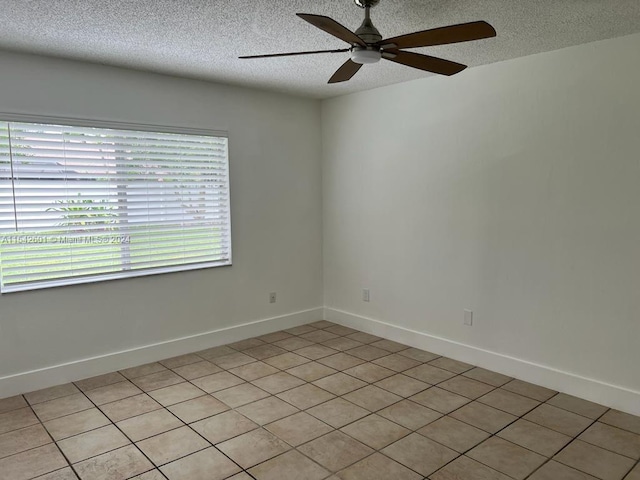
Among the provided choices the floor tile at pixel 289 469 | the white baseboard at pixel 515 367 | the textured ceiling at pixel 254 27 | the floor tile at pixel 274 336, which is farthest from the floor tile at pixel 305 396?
the textured ceiling at pixel 254 27

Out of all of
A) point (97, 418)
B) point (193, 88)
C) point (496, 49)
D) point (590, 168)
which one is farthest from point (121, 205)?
point (590, 168)

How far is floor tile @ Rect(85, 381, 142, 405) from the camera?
3.18 metres

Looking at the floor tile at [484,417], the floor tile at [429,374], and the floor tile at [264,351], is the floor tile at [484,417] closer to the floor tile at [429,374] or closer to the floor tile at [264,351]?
the floor tile at [429,374]

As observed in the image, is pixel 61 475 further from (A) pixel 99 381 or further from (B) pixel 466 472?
(B) pixel 466 472

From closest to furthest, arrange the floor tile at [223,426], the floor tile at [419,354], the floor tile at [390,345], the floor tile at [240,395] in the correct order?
the floor tile at [223,426] → the floor tile at [240,395] → the floor tile at [419,354] → the floor tile at [390,345]

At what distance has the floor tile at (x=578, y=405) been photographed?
2.93m

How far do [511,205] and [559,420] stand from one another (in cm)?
148

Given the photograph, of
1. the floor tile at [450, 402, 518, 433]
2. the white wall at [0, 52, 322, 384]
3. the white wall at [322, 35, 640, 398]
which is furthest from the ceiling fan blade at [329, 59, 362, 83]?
the floor tile at [450, 402, 518, 433]

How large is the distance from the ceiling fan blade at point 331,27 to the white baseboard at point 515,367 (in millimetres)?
2600

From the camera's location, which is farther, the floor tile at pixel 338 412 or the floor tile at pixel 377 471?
the floor tile at pixel 338 412

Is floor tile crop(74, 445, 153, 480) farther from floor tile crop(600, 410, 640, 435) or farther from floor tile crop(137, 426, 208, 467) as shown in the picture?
floor tile crop(600, 410, 640, 435)

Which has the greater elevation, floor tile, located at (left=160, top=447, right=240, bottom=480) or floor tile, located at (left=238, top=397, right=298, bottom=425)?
floor tile, located at (left=238, top=397, right=298, bottom=425)

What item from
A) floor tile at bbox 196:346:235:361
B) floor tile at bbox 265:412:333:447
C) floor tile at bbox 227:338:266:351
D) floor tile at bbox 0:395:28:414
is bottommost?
floor tile at bbox 265:412:333:447

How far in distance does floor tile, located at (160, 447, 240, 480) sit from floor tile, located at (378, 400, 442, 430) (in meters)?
1.03
